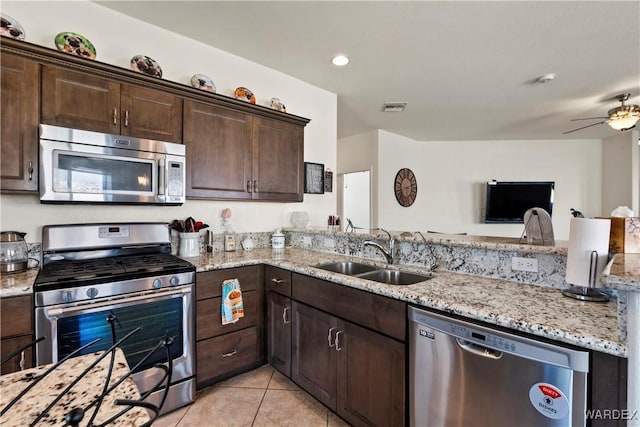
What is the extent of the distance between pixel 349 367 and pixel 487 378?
0.76m

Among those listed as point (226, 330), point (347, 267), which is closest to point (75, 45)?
point (226, 330)

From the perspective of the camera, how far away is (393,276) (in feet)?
6.71

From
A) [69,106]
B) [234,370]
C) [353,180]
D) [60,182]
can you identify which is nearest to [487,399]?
[234,370]

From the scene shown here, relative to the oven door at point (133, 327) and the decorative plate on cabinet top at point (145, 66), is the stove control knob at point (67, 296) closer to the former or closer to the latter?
the oven door at point (133, 327)

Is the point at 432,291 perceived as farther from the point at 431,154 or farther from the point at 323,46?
the point at 431,154

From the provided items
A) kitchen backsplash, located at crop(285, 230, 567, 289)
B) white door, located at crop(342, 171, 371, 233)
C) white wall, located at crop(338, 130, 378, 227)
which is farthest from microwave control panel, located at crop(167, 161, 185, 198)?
white door, located at crop(342, 171, 371, 233)

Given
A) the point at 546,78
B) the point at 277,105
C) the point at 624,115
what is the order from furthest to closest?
the point at 624,115
the point at 546,78
the point at 277,105

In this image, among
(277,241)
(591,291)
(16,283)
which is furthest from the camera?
(277,241)

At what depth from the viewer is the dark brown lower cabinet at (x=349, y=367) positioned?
1477 millimetres

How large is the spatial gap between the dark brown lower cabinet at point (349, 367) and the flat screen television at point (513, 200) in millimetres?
5332

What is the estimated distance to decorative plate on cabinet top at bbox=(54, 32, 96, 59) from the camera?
185 cm

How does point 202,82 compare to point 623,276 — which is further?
point 202,82

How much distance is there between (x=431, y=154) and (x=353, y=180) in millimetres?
1702

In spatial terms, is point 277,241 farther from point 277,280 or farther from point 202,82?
point 202,82
